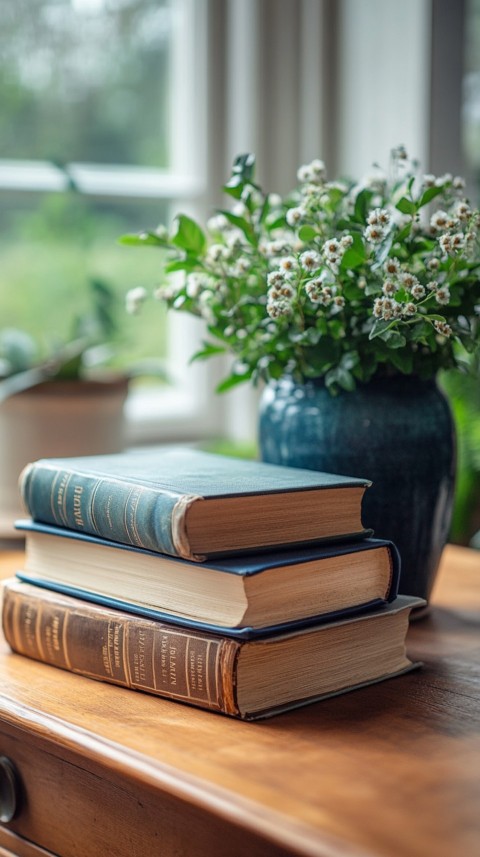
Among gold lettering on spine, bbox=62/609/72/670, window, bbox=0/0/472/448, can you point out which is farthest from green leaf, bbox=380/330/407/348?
window, bbox=0/0/472/448

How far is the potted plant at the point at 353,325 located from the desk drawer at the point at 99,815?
343mm

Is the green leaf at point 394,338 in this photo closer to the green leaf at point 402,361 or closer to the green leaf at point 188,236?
the green leaf at point 402,361

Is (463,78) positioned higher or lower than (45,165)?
higher

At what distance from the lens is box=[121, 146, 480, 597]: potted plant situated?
2.72 ft

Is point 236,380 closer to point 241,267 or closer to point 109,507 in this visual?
point 241,267

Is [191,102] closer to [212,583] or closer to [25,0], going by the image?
[25,0]

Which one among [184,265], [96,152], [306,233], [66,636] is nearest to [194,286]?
[184,265]

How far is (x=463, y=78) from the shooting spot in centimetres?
171

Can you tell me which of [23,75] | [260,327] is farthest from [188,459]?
[23,75]

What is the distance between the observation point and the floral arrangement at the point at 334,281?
31.8 inches

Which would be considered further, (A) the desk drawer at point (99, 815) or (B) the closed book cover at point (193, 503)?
(B) the closed book cover at point (193, 503)

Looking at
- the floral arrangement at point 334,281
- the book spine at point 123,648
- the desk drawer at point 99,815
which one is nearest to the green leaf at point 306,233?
the floral arrangement at point 334,281

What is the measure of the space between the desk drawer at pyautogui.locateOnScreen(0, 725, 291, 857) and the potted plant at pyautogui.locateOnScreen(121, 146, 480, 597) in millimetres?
343

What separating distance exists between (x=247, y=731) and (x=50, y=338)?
827 mm
